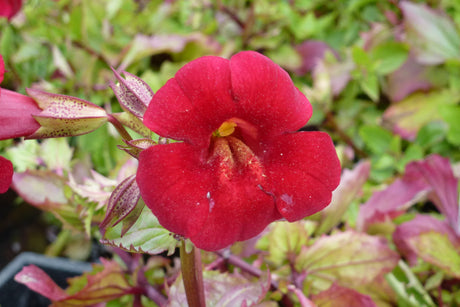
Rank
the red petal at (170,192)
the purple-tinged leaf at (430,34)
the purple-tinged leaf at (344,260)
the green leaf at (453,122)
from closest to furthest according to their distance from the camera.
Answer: the red petal at (170,192) < the purple-tinged leaf at (344,260) < the green leaf at (453,122) < the purple-tinged leaf at (430,34)

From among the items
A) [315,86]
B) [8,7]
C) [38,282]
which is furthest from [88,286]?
[315,86]

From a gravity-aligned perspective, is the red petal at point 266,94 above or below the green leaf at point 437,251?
above

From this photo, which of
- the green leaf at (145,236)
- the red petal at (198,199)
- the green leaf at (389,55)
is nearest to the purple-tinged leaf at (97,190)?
the green leaf at (145,236)

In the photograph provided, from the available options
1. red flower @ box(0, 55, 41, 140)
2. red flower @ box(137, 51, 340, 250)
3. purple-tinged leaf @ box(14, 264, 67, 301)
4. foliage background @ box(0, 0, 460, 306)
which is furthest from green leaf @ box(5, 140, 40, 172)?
red flower @ box(137, 51, 340, 250)

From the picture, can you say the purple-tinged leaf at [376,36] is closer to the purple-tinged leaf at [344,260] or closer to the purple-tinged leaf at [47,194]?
the purple-tinged leaf at [344,260]

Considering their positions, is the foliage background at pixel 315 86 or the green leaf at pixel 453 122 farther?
the green leaf at pixel 453 122

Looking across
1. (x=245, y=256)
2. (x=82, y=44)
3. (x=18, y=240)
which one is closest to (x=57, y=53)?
(x=82, y=44)

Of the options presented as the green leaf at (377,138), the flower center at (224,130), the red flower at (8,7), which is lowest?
the green leaf at (377,138)

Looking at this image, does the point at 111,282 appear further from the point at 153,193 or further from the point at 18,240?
the point at 18,240

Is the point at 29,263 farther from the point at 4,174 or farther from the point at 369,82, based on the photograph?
the point at 369,82
